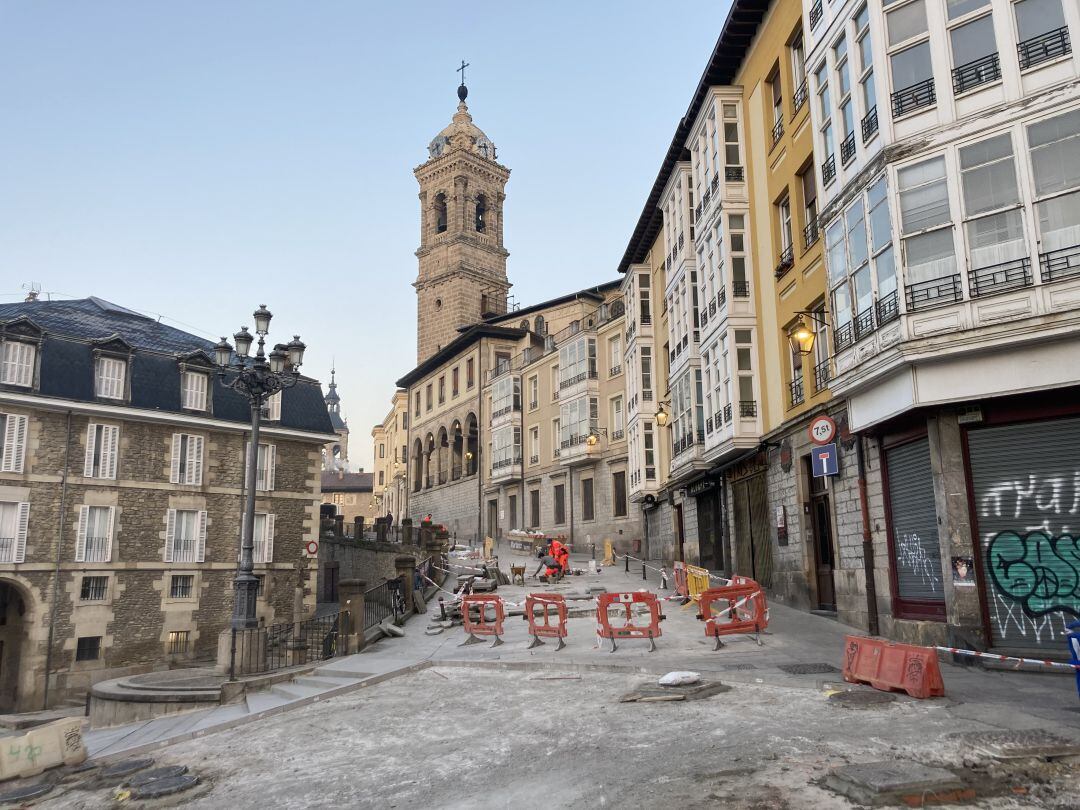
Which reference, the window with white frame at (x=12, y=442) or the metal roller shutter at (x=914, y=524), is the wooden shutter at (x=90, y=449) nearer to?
the window with white frame at (x=12, y=442)

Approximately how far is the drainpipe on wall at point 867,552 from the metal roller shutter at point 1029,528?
9.45 ft

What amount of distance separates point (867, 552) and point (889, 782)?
363 inches

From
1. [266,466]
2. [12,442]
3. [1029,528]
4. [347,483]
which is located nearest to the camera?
[1029,528]

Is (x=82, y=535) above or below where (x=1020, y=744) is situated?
above

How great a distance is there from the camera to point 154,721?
13.1 metres

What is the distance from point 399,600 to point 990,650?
45.2ft

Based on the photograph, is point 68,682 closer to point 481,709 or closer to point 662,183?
point 481,709

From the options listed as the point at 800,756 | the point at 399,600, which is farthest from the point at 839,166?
the point at 399,600

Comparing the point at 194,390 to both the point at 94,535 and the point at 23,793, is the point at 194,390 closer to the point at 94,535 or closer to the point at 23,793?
the point at 94,535

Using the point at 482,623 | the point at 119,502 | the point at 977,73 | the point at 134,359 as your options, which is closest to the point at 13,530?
the point at 119,502

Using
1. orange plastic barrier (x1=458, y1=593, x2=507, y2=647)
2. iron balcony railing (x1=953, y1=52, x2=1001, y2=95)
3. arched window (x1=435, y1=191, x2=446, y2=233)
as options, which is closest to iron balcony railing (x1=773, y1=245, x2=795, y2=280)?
iron balcony railing (x1=953, y1=52, x2=1001, y2=95)

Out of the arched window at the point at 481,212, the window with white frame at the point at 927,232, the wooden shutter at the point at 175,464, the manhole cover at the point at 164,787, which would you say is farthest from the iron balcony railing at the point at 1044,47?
the arched window at the point at 481,212

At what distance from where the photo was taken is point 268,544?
101 ft

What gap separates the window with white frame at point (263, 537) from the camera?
30.5 m
